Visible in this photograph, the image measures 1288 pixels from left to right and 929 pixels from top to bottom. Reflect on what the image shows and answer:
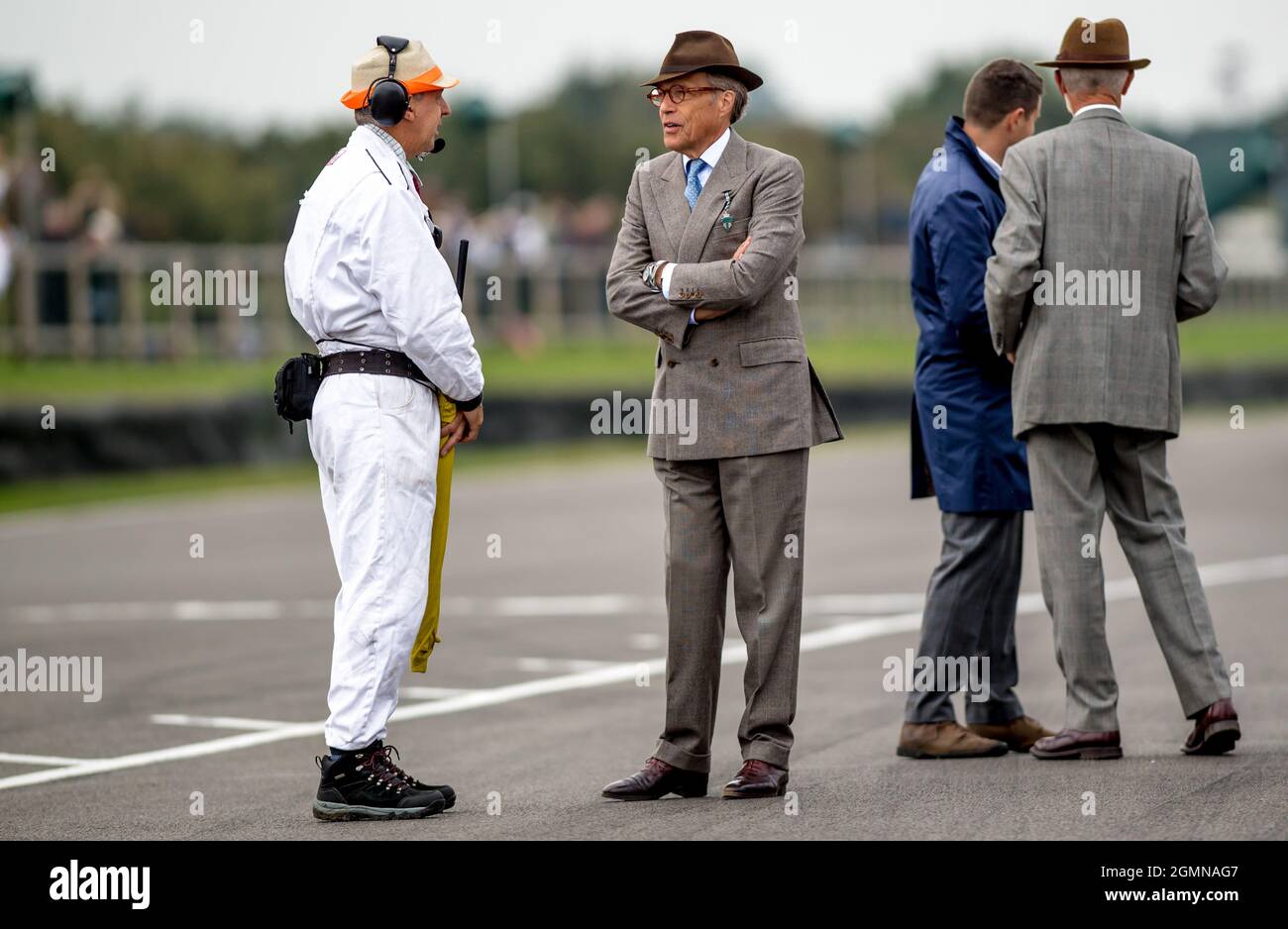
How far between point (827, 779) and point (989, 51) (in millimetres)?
120414

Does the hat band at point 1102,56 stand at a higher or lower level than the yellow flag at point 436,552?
higher

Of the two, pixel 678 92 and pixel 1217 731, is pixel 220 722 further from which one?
pixel 1217 731

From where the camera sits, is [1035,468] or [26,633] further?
[26,633]

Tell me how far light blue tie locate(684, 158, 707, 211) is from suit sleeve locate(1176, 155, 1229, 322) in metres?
1.79

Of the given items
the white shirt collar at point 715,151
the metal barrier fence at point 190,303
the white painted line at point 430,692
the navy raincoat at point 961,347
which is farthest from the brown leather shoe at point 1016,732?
the metal barrier fence at point 190,303

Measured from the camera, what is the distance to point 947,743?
782 cm

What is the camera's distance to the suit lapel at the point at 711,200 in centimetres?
720

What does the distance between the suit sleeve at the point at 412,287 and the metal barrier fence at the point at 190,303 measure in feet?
38.8

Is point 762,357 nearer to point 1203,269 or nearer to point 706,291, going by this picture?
point 706,291

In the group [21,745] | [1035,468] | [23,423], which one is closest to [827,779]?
[1035,468]

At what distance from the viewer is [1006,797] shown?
6840 millimetres

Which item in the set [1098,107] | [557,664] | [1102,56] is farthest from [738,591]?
[557,664]

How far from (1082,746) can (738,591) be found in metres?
1.39

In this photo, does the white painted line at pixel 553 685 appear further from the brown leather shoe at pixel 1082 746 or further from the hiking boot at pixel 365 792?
the brown leather shoe at pixel 1082 746
